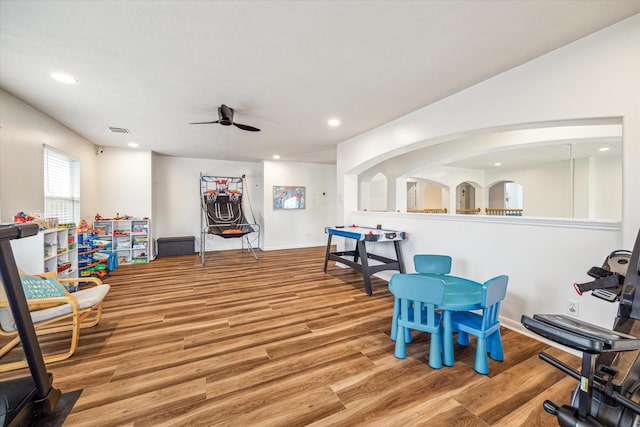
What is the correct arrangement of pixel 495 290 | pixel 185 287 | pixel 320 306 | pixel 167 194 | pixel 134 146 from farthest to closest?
pixel 167 194 → pixel 134 146 → pixel 185 287 → pixel 320 306 → pixel 495 290

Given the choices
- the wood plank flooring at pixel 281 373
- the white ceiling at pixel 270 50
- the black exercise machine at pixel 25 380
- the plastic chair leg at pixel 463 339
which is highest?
the white ceiling at pixel 270 50

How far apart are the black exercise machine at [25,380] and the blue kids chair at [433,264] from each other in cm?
308

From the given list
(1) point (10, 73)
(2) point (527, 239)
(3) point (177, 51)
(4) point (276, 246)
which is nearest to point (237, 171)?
(4) point (276, 246)

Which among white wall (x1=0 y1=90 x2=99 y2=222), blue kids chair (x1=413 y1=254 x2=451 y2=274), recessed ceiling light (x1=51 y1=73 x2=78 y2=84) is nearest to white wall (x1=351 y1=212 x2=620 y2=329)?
blue kids chair (x1=413 y1=254 x2=451 y2=274)

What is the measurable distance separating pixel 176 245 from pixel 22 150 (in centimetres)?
362

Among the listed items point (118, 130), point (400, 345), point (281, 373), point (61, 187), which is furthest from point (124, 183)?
point (400, 345)

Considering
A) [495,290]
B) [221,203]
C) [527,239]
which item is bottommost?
[495,290]

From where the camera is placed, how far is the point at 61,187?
4090mm

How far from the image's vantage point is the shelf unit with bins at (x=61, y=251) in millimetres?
3166

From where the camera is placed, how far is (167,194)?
6656 mm

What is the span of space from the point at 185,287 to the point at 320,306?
7.42 feet

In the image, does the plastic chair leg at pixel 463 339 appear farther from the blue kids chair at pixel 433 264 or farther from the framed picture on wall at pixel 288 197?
the framed picture on wall at pixel 288 197

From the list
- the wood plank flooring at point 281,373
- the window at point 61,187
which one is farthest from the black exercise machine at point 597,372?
the window at point 61,187

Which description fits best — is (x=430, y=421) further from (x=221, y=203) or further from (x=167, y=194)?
(x=167, y=194)
